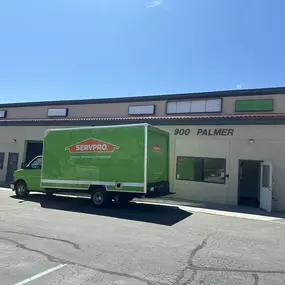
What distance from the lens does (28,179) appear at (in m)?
14.9

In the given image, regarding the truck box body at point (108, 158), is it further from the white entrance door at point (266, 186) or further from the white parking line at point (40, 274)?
the white parking line at point (40, 274)

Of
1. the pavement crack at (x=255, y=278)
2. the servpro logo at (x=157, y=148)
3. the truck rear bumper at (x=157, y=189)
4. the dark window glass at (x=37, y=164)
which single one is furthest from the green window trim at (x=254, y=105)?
the pavement crack at (x=255, y=278)

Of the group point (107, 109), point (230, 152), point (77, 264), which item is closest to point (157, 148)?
point (230, 152)

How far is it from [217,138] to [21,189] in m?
10.1

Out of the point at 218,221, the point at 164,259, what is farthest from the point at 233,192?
the point at 164,259

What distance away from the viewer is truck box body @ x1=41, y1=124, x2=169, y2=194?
1186cm

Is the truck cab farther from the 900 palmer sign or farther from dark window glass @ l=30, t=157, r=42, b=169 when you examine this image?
the 900 palmer sign

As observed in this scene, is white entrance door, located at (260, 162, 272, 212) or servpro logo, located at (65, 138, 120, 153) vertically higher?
servpro logo, located at (65, 138, 120, 153)

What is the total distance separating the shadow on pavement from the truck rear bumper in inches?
25.0

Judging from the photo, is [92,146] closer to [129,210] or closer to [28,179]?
[129,210]

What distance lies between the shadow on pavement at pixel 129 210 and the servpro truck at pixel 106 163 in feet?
1.74

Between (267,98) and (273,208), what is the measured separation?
6.05 meters

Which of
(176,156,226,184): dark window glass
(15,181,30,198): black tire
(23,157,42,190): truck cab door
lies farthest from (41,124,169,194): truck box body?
(176,156,226,184): dark window glass

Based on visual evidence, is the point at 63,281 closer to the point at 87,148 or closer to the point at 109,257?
the point at 109,257
